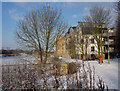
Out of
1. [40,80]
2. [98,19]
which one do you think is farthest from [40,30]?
[98,19]

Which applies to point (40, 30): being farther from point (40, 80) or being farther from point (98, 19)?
point (98, 19)

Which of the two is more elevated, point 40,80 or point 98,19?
point 98,19

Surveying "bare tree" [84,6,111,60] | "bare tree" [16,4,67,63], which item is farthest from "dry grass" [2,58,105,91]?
"bare tree" [84,6,111,60]

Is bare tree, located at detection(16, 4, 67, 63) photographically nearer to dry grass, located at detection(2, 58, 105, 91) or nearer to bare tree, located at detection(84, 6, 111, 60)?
dry grass, located at detection(2, 58, 105, 91)

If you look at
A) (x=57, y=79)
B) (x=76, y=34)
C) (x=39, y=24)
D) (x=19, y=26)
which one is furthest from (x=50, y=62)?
(x=76, y=34)

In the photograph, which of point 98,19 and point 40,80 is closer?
point 40,80

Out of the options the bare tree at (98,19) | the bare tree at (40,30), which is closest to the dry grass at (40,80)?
the bare tree at (40,30)

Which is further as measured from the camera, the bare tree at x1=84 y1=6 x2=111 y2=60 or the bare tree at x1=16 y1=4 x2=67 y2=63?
the bare tree at x1=84 y1=6 x2=111 y2=60

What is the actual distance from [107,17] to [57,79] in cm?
1146

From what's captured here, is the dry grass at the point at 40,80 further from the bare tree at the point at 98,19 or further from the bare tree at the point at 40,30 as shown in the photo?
the bare tree at the point at 98,19

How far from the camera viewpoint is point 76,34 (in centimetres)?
1730

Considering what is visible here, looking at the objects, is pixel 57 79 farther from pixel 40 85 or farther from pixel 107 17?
pixel 107 17

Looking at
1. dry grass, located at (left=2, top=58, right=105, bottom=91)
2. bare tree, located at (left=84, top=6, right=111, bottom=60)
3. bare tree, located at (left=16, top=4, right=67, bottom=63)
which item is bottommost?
dry grass, located at (left=2, top=58, right=105, bottom=91)

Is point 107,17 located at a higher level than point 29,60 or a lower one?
higher
